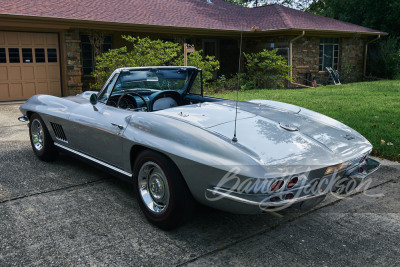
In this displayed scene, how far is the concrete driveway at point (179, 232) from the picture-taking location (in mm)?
2758

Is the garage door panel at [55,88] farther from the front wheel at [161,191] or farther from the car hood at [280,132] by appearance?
the front wheel at [161,191]

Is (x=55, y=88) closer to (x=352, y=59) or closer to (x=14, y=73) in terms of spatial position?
(x=14, y=73)

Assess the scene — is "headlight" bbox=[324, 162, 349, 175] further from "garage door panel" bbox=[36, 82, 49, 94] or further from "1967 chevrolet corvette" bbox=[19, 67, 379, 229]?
"garage door panel" bbox=[36, 82, 49, 94]

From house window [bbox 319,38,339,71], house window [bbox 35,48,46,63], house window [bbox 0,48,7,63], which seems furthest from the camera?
house window [bbox 319,38,339,71]

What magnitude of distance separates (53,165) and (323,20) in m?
17.5

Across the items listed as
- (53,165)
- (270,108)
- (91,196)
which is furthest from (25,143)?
(270,108)

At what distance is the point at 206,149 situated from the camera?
286 centimetres

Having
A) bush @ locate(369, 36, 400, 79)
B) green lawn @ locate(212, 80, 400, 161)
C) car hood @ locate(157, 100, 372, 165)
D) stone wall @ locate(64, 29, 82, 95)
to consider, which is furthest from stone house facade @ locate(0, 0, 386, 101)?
car hood @ locate(157, 100, 372, 165)

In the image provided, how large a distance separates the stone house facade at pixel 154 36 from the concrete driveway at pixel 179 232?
8.87m

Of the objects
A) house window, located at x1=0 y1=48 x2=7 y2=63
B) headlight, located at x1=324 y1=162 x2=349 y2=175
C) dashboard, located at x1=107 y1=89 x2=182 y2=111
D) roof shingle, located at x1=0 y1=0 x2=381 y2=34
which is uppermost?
roof shingle, located at x1=0 y1=0 x2=381 y2=34

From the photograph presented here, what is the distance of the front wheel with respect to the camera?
9.74 feet

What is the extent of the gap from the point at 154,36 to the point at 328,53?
8753 millimetres

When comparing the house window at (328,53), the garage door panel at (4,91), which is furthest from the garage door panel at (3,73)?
the house window at (328,53)

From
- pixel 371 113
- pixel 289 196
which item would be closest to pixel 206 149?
pixel 289 196
